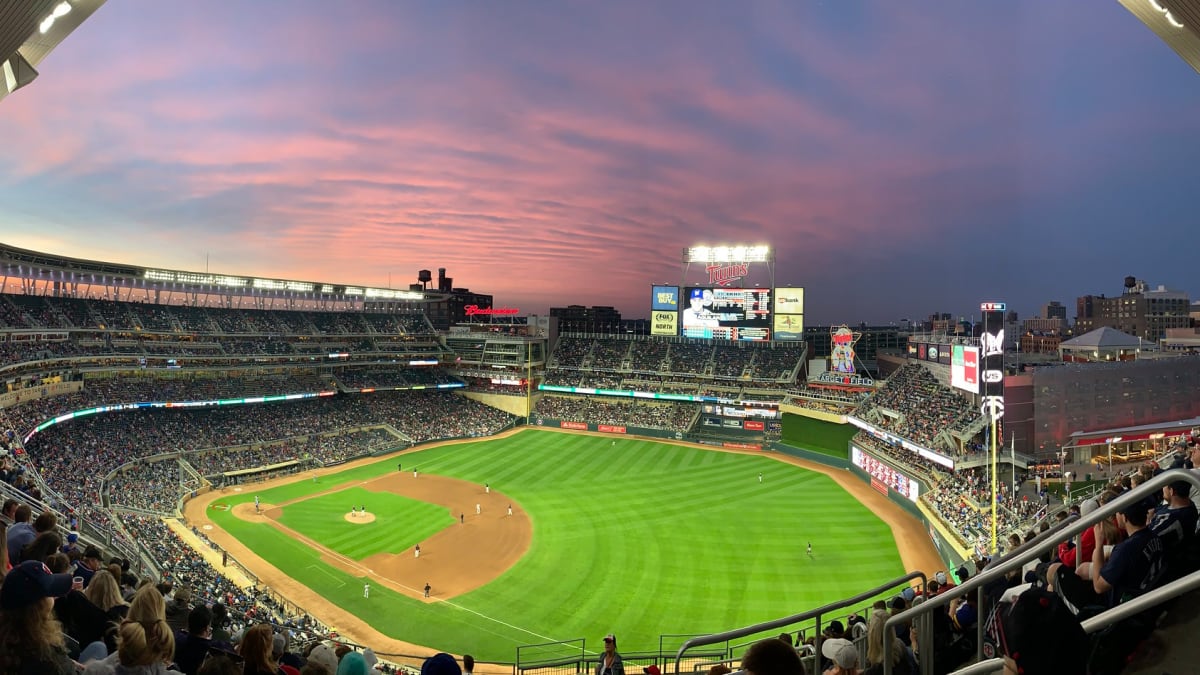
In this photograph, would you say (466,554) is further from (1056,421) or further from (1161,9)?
(1056,421)

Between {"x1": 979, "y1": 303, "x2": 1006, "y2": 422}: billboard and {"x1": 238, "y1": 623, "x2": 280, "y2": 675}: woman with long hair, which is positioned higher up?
{"x1": 979, "y1": 303, "x2": 1006, "y2": 422}: billboard

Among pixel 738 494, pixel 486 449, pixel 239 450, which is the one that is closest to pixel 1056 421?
pixel 738 494

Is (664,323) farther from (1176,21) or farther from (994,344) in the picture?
(1176,21)

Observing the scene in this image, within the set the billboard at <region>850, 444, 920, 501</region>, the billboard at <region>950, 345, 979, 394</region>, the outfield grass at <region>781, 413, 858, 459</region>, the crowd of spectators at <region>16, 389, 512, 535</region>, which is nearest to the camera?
the crowd of spectators at <region>16, 389, 512, 535</region>

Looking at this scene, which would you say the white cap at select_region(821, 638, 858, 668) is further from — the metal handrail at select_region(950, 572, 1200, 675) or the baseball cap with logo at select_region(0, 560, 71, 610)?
the baseball cap with logo at select_region(0, 560, 71, 610)

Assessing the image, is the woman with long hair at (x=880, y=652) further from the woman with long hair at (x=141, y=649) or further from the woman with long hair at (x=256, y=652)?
the woman with long hair at (x=141, y=649)

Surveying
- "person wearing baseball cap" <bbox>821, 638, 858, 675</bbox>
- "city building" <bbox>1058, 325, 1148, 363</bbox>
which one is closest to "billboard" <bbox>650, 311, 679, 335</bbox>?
"city building" <bbox>1058, 325, 1148, 363</bbox>
